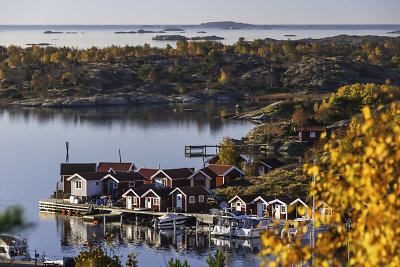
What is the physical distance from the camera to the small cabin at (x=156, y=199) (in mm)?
52875

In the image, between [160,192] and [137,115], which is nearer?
[160,192]

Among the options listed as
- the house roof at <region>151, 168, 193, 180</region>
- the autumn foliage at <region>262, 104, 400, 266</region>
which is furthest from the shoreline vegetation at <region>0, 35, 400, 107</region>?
the autumn foliage at <region>262, 104, 400, 266</region>

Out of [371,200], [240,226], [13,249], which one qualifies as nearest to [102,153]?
[240,226]

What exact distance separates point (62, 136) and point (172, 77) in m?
69.1

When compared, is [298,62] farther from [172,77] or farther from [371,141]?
[371,141]

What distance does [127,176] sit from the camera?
57375 millimetres

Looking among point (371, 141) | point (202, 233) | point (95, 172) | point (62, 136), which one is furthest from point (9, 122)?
point (371, 141)

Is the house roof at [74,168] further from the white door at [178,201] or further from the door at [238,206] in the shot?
the door at [238,206]

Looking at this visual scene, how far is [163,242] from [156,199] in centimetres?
743

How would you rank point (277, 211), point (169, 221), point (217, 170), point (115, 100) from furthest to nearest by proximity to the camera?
point (115, 100), point (217, 170), point (277, 211), point (169, 221)

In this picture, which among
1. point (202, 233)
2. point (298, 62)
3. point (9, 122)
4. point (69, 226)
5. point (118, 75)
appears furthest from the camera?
point (298, 62)

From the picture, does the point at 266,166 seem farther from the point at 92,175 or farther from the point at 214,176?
the point at 92,175

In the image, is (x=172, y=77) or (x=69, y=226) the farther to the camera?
(x=172, y=77)

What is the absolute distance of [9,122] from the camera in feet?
384
